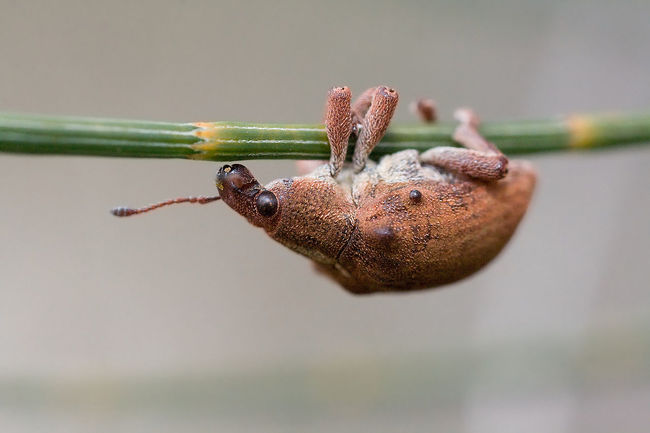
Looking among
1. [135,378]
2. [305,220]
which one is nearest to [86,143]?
[305,220]

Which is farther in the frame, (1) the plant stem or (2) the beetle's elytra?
(2) the beetle's elytra

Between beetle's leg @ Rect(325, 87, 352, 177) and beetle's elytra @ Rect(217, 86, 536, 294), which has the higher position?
beetle's leg @ Rect(325, 87, 352, 177)

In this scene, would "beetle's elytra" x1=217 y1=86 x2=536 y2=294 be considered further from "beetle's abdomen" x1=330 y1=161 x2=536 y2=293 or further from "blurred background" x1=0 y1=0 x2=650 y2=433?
"blurred background" x1=0 y1=0 x2=650 y2=433

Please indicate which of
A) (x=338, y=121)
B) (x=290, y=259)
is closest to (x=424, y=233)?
(x=338, y=121)

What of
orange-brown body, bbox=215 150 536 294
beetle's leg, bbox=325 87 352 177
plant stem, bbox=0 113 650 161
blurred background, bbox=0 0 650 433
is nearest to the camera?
plant stem, bbox=0 113 650 161

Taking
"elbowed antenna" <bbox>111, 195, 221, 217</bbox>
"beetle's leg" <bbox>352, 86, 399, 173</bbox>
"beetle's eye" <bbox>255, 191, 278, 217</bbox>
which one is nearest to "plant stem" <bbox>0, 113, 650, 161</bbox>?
"beetle's leg" <bbox>352, 86, 399, 173</bbox>

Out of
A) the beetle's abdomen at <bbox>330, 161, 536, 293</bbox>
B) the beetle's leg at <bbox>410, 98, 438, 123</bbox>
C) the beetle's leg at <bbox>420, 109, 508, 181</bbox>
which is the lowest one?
the beetle's abdomen at <bbox>330, 161, 536, 293</bbox>

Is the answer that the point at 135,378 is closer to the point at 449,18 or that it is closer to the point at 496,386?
the point at 496,386
